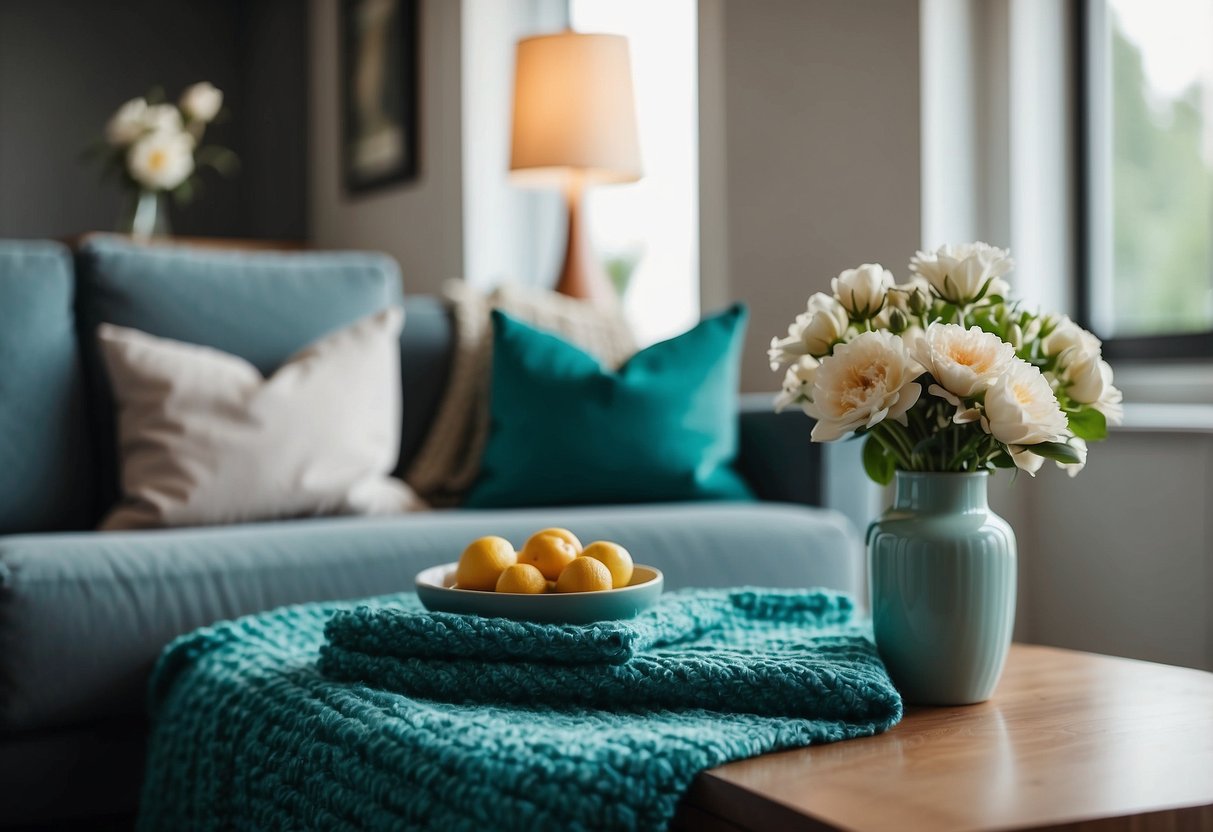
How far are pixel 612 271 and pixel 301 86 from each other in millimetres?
1953

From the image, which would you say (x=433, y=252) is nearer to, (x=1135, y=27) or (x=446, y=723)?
(x=1135, y=27)

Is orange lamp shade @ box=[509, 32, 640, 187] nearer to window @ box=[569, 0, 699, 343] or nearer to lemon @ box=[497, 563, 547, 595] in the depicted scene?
window @ box=[569, 0, 699, 343]

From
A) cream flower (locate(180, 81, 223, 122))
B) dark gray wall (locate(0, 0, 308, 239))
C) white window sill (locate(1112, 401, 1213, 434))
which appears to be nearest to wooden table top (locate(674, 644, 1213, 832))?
white window sill (locate(1112, 401, 1213, 434))

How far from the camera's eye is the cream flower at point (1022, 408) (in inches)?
42.3

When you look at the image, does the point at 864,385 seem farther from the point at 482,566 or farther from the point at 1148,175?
the point at 1148,175

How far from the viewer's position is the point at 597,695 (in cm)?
109

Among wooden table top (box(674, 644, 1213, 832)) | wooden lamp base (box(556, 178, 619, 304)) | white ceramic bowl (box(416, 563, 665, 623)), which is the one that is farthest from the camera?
wooden lamp base (box(556, 178, 619, 304))

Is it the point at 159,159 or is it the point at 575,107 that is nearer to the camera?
the point at 575,107

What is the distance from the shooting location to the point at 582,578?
1.19m

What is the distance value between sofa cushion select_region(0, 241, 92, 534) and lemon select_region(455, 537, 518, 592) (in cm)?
110

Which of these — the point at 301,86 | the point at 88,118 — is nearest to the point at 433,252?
the point at 301,86

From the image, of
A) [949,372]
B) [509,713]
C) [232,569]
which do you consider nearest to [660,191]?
[232,569]

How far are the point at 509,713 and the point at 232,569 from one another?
771 mm

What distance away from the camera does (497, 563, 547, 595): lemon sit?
1.19 metres
